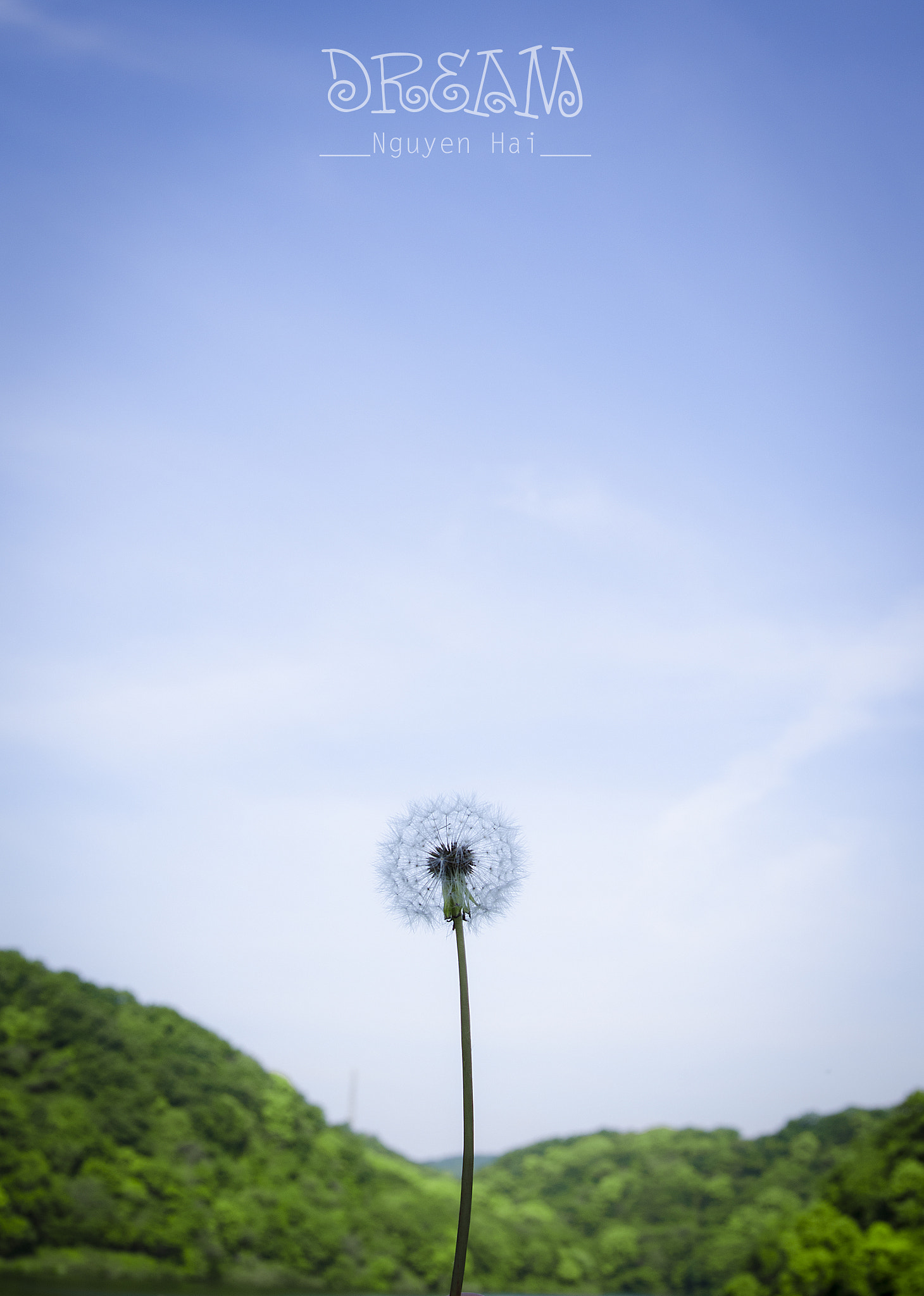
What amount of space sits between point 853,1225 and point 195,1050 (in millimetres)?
51814

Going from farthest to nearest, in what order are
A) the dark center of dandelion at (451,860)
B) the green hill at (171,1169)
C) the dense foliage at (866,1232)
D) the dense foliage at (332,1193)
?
the green hill at (171,1169), the dense foliage at (332,1193), the dense foliage at (866,1232), the dark center of dandelion at (451,860)

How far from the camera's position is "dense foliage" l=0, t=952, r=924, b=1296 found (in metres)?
55.8

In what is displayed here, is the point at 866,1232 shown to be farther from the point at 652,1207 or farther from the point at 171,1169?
the point at 171,1169

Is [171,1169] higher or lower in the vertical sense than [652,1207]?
higher

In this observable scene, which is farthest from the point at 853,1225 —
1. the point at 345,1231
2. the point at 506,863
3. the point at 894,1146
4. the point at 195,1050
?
the point at 506,863

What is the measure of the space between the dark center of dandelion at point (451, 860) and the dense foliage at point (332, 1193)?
56.1 m

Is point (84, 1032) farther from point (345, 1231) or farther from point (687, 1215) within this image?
point (687, 1215)

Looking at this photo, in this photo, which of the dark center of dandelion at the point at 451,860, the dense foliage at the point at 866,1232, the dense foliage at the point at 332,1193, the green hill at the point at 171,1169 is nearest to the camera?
the dark center of dandelion at the point at 451,860

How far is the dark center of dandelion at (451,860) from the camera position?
8688mm

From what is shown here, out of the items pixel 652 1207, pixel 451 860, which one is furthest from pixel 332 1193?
pixel 451 860

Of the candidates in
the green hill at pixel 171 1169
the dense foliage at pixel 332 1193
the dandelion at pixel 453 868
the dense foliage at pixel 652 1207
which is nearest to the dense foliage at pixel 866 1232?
the dense foliage at pixel 332 1193

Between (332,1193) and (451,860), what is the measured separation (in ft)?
261

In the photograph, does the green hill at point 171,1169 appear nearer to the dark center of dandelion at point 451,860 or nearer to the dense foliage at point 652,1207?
the dense foliage at point 652,1207

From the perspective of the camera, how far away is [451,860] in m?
8.71
